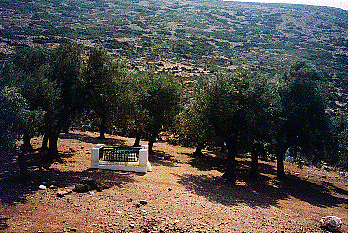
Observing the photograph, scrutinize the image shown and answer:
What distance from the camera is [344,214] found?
17.2 m

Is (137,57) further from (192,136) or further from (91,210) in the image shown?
(91,210)

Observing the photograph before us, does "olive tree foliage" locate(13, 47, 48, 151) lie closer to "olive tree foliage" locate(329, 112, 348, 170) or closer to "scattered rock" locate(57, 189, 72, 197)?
"scattered rock" locate(57, 189, 72, 197)

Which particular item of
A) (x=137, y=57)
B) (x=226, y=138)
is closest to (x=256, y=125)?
(x=226, y=138)

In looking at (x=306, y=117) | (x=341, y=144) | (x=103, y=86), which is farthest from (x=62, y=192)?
(x=341, y=144)

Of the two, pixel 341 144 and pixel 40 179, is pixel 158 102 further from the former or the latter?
pixel 341 144

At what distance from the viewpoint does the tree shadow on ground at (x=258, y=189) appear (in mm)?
16373

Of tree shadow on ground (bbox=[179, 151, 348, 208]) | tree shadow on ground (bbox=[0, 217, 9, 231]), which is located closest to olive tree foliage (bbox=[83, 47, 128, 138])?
tree shadow on ground (bbox=[179, 151, 348, 208])

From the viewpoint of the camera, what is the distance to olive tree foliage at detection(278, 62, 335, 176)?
867 inches

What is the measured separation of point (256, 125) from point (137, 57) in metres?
47.4

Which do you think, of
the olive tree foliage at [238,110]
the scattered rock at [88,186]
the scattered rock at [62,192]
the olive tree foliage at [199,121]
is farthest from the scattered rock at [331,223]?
the scattered rock at [62,192]

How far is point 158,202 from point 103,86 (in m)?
10.1

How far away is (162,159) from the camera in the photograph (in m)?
25.1

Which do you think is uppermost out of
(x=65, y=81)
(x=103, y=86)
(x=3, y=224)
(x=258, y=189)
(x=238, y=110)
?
(x=65, y=81)

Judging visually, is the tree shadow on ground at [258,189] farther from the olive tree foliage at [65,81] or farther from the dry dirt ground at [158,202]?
the olive tree foliage at [65,81]
